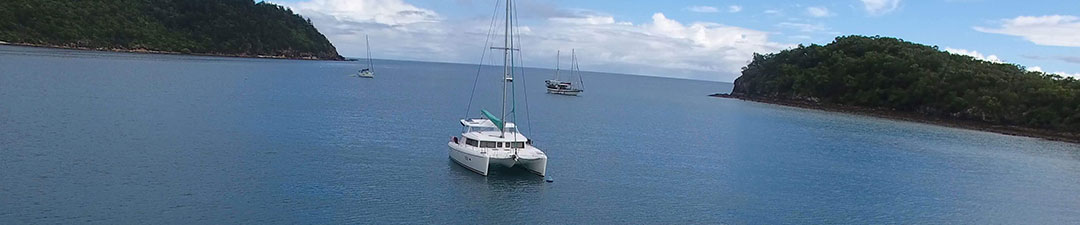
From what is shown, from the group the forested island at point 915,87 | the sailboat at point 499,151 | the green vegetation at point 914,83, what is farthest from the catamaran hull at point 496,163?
the green vegetation at point 914,83

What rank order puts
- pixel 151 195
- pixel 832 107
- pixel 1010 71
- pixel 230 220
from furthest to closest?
1. pixel 832 107
2. pixel 1010 71
3. pixel 151 195
4. pixel 230 220

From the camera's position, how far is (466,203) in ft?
114

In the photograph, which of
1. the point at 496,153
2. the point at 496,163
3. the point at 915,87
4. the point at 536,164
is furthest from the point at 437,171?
the point at 915,87

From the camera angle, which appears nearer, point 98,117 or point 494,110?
point 98,117

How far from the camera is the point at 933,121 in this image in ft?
344

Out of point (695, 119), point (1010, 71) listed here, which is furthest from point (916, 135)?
point (1010, 71)

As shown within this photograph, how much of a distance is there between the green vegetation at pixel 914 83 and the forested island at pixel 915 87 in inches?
4.9

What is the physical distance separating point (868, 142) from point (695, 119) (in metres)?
26.1

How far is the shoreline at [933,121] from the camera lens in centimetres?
8684

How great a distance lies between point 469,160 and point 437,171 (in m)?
1.96

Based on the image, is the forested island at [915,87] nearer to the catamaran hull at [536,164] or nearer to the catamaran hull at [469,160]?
the catamaran hull at [536,164]

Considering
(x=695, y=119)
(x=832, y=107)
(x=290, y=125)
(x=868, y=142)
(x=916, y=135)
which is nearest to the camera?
(x=290, y=125)

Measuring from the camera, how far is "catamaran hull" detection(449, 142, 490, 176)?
41062mm

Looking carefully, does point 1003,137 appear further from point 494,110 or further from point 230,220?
point 230,220
